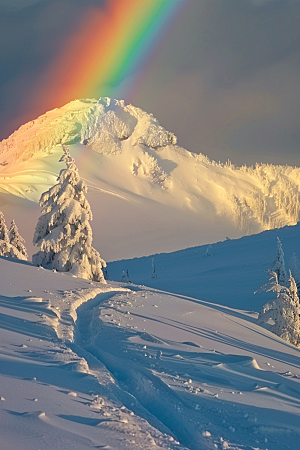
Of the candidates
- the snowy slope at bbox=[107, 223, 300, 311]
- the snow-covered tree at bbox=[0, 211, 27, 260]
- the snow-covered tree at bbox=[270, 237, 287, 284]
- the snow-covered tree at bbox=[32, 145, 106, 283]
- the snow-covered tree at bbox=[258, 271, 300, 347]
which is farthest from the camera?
the snowy slope at bbox=[107, 223, 300, 311]

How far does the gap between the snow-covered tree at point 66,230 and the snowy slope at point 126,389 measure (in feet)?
38.8

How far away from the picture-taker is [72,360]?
8789 millimetres

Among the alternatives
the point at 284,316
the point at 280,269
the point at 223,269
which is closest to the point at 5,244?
the point at 284,316

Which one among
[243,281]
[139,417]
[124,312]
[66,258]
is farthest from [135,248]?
[139,417]

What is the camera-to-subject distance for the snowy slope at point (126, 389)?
5762 millimetres

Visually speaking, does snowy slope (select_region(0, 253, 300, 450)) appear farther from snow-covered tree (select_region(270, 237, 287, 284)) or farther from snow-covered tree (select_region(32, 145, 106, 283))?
snow-covered tree (select_region(270, 237, 287, 284))

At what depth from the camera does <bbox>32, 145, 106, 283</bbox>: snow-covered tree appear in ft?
87.1

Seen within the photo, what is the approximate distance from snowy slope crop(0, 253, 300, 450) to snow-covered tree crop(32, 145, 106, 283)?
38.8ft

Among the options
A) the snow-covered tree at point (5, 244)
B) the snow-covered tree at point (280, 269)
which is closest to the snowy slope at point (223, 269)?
the snow-covered tree at point (280, 269)

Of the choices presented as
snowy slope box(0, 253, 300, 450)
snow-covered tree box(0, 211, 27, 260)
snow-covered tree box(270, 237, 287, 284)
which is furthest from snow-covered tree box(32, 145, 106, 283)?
snow-covered tree box(270, 237, 287, 284)

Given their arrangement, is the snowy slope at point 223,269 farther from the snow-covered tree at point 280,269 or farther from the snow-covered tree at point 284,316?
the snow-covered tree at point 284,316

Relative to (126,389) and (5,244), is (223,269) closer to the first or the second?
(5,244)

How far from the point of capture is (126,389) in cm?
834

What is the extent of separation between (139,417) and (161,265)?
73.0 meters
